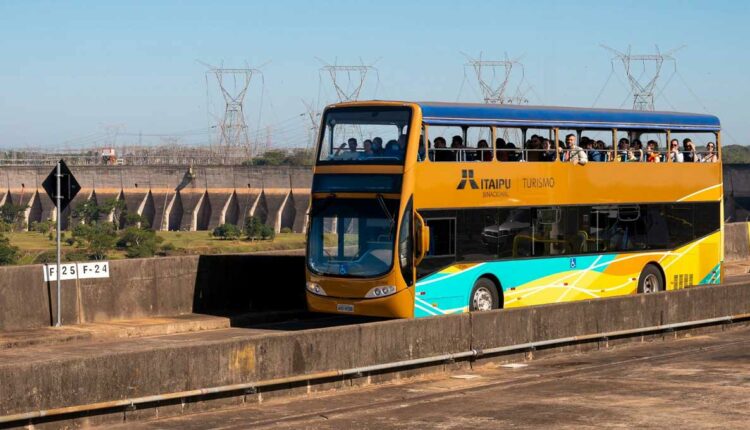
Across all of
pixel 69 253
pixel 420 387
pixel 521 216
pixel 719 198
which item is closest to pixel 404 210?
pixel 521 216

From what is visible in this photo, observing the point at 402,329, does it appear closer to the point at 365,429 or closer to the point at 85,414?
the point at 365,429

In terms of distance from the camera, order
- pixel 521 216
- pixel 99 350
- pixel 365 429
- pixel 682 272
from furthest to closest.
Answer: pixel 682 272
pixel 521 216
pixel 99 350
pixel 365 429

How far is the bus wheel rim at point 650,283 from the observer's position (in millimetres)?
30391

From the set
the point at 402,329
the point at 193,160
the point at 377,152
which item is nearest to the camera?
the point at 402,329

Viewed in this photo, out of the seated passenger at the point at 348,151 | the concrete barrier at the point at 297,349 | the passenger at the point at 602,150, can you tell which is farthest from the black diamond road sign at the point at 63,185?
the passenger at the point at 602,150

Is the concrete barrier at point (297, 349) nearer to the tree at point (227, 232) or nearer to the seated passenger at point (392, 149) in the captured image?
the seated passenger at point (392, 149)

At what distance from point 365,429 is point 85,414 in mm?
3373

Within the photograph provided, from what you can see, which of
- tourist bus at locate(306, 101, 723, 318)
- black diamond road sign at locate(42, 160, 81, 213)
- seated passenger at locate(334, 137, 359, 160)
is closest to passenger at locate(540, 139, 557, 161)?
tourist bus at locate(306, 101, 723, 318)

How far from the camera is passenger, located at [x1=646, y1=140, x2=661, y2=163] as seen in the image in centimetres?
3031

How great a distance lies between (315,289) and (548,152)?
593 cm

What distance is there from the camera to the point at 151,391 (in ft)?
55.2

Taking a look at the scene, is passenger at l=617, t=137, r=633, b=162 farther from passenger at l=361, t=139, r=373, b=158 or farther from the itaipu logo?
passenger at l=361, t=139, r=373, b=158

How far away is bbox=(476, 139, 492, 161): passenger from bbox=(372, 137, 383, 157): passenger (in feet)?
7.67

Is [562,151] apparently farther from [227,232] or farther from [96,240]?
[227,232]
